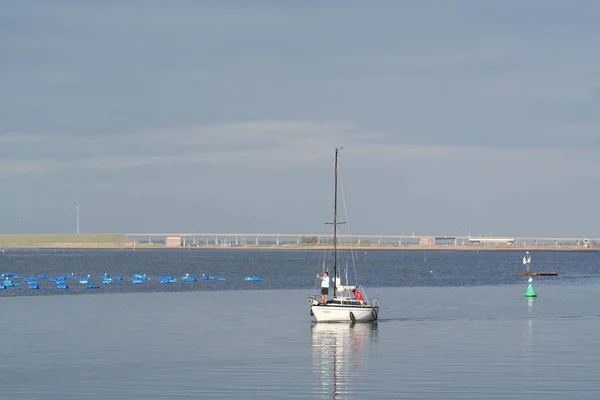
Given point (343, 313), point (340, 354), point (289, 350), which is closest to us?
point (340, 354)

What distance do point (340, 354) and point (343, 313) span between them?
1655cm

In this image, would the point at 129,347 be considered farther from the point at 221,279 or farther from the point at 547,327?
the point at 221,279

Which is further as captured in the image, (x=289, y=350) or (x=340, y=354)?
(x=289, y=350)

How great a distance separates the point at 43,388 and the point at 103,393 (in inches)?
91.2

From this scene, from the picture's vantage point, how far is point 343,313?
6494 centimetres

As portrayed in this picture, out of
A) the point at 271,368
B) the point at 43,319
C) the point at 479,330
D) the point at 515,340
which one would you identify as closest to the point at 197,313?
the point at 43,319

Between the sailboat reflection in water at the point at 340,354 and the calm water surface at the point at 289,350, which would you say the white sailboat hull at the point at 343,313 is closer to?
the sailboat reflection in water at the point at 340,354

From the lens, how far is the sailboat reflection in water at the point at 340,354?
3791 cm

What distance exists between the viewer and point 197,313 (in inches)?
2815

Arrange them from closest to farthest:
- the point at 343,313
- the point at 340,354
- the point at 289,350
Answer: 1. the point at 340,354
2. the point at 289,350
3. the point at 343,313

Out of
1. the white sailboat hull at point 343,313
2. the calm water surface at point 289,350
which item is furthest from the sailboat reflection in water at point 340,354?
the white sailboat hull at point 343,313

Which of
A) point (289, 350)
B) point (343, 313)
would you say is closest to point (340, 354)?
point (289, 350)

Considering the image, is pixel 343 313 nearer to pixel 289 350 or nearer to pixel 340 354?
pixel 289 350

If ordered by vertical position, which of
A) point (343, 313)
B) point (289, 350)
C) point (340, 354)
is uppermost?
point (343, 313)
